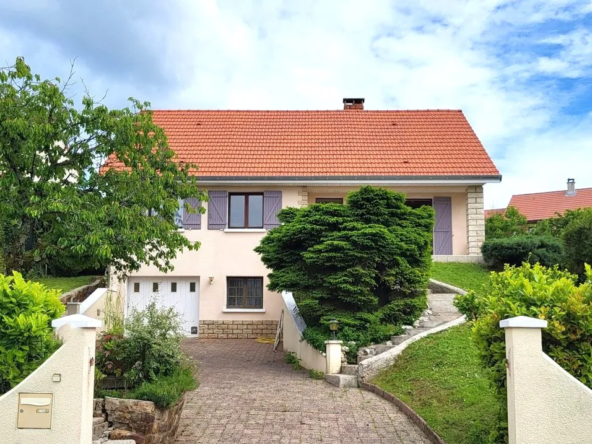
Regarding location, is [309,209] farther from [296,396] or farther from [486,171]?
[486,171]

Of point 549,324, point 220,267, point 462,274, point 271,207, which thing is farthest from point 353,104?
point 549,324

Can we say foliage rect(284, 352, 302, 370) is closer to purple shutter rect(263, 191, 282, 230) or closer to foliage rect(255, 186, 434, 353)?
foliage rect(255, 186, 434, 353)

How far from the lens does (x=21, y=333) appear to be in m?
5.36

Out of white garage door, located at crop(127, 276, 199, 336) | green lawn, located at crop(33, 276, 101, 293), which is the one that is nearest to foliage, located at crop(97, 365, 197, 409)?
green lawn, located at crop(33, 276, 101, 293)

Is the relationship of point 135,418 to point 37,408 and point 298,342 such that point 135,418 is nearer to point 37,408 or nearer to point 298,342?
point 37,408

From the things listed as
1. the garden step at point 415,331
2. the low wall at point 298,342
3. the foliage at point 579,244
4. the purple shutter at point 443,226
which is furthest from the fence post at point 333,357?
the purple shutter at point 443,226

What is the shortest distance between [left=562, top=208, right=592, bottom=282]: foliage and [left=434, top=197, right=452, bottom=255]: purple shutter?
13.6ft

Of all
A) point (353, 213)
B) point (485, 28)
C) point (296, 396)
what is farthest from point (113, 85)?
point (485, 28)

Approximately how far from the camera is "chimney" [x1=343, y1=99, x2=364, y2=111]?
24.6 meters

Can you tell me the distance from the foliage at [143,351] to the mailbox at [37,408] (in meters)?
2.34

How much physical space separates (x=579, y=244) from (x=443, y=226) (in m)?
4.91

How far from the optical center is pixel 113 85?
11445 mm

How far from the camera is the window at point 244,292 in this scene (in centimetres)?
1853

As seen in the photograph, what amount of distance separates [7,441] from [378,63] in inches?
442
